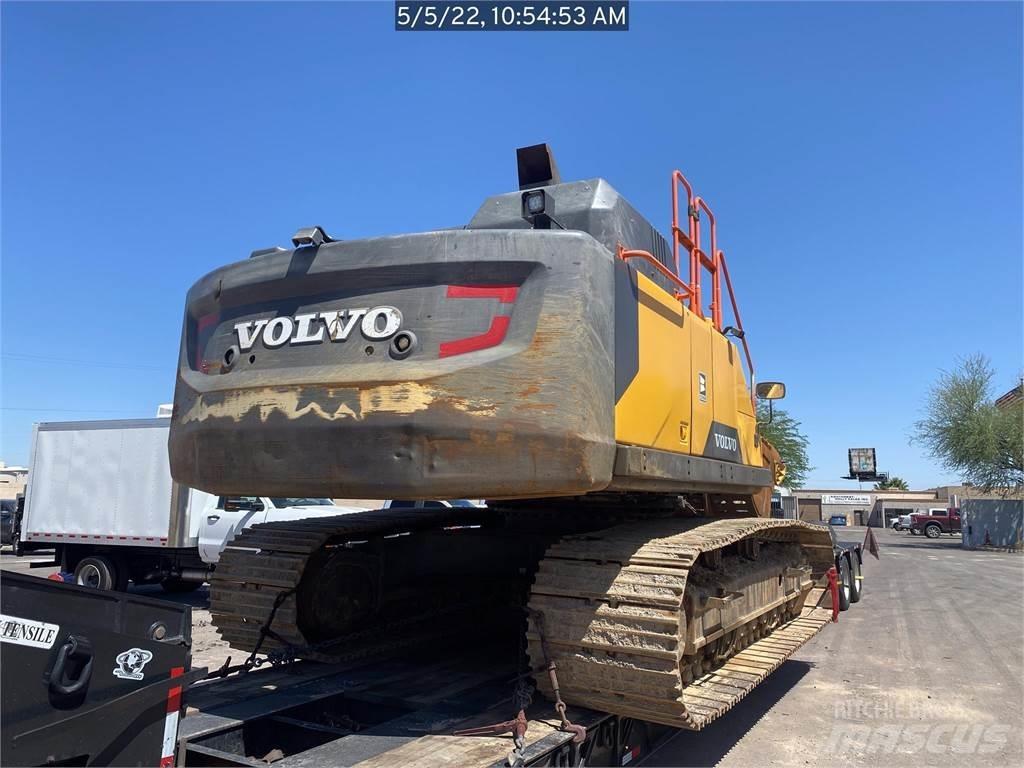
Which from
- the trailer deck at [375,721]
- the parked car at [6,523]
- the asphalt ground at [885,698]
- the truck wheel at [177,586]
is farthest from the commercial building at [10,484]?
the trailer deck at [375,721]

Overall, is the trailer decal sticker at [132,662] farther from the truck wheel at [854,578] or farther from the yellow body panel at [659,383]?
the truck wheel at [854,578]

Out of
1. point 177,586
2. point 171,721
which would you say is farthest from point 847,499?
point 171,721

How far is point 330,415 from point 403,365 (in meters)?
0.39

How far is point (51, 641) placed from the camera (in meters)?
2.54

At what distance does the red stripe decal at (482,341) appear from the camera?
3422 millimetres

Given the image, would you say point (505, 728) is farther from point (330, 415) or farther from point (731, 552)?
point (731, 552)

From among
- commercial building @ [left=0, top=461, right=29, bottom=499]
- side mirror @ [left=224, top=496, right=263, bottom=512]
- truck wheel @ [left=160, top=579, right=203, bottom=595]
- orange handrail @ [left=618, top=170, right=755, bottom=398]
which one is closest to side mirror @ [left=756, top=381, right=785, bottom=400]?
orange handrail @ [left=618, top=170, right=755, bottom=398]

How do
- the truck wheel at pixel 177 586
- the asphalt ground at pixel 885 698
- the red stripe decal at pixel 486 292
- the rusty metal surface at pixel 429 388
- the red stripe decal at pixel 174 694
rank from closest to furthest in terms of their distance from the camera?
the red stripe decal at pixel 174 694, the rusty metal surface at pixel 429 388, the red stripe decal at pixel 486 292, the asphalt ground at pixel 885 698, the truck wheel at pixel 177 586

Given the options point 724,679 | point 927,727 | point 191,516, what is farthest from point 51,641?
point 191,516

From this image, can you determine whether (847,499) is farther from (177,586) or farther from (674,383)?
(674,383)

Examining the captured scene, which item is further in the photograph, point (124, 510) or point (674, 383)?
point (124, 510)

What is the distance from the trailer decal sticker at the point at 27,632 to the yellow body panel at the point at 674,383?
237 cm

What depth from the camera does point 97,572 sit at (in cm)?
1242

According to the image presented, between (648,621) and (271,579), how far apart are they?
2.65 metres
